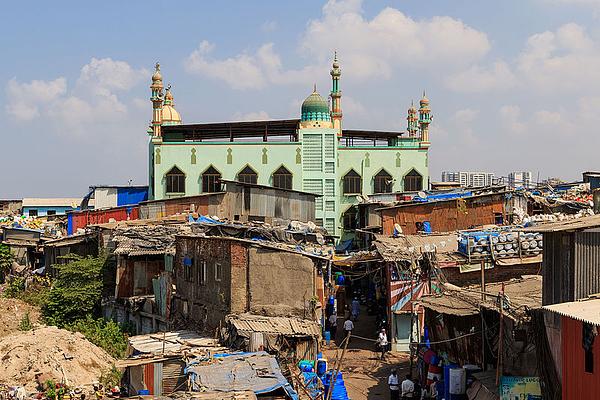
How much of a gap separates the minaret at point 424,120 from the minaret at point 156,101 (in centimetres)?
1704

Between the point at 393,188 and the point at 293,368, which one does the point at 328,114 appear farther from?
the point at 293,368

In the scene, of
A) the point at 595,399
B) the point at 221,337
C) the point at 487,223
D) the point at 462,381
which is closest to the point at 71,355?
the point at 221,337

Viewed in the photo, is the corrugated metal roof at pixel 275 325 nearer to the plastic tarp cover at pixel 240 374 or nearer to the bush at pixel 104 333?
the plastic tarp cover at pixel 240 374

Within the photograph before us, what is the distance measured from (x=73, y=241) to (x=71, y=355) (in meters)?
13.4

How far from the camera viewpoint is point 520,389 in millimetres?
14906

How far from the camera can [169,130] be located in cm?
4741

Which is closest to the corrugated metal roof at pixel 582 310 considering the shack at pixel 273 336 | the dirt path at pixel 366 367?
the shack at pixel 273 336

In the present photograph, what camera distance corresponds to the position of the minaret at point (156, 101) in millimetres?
46284

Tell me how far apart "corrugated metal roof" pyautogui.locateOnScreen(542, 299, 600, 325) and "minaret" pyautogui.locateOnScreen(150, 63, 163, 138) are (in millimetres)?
35349

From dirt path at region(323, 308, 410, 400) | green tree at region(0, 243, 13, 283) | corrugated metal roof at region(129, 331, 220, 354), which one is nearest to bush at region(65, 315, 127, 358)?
corrugated metal roof at region(129, 331, 220, 354)

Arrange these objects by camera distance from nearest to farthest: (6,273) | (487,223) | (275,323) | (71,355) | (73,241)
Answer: (275,323), (71,355), (487,223), (73,241), (6,273)

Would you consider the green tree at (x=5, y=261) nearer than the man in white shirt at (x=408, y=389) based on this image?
No

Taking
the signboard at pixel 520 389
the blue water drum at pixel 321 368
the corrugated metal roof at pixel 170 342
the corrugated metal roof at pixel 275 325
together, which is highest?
the corrugated metal roof at pixel 275 325

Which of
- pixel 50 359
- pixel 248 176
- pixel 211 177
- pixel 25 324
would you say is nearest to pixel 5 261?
pixel 211 177
